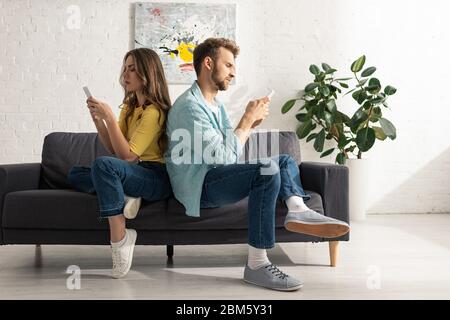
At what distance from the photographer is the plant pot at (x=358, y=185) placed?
5262 millimetres

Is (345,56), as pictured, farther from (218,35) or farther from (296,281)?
(296,281)

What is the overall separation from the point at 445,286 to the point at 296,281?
0.69 m

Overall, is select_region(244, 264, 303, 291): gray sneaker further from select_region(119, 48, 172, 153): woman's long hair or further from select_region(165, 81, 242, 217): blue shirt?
select_region(119, 48, 172, 153): woman's long hair

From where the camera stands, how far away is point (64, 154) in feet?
12.1

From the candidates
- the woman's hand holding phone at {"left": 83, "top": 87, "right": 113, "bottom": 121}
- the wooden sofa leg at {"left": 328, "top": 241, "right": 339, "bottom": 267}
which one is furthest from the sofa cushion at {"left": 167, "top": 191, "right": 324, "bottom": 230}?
the woman's hand holding phone at {"left": 83, "top": 87, "right": 113, "bottom": 121}

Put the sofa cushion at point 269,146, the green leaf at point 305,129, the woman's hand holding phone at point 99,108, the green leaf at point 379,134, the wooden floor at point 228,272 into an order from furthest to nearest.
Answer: the green leaf at point 305,129
the green leaf at point 379,134
the sofa cushion at point 269,146
the woman's hand holding phone at point 99,108
the wooden floor at point 228,272

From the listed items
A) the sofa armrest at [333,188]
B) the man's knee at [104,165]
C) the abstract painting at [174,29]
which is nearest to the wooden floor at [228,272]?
the sofa armrest at [333,188]

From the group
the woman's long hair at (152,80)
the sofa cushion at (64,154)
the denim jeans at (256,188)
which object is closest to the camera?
the denim jeans at (256,188)

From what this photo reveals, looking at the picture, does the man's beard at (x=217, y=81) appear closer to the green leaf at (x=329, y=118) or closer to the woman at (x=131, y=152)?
the woman at (x=131, y=152)

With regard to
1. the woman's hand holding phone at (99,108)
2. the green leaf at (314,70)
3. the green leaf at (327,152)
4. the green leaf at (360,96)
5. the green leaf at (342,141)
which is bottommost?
the green leaf at (327,152)

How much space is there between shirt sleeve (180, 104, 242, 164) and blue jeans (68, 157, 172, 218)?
250 millimetres

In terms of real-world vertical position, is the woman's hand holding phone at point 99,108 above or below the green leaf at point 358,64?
below

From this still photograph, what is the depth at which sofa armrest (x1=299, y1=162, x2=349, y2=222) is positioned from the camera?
3240 millimetres

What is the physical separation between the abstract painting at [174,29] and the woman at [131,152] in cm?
236
